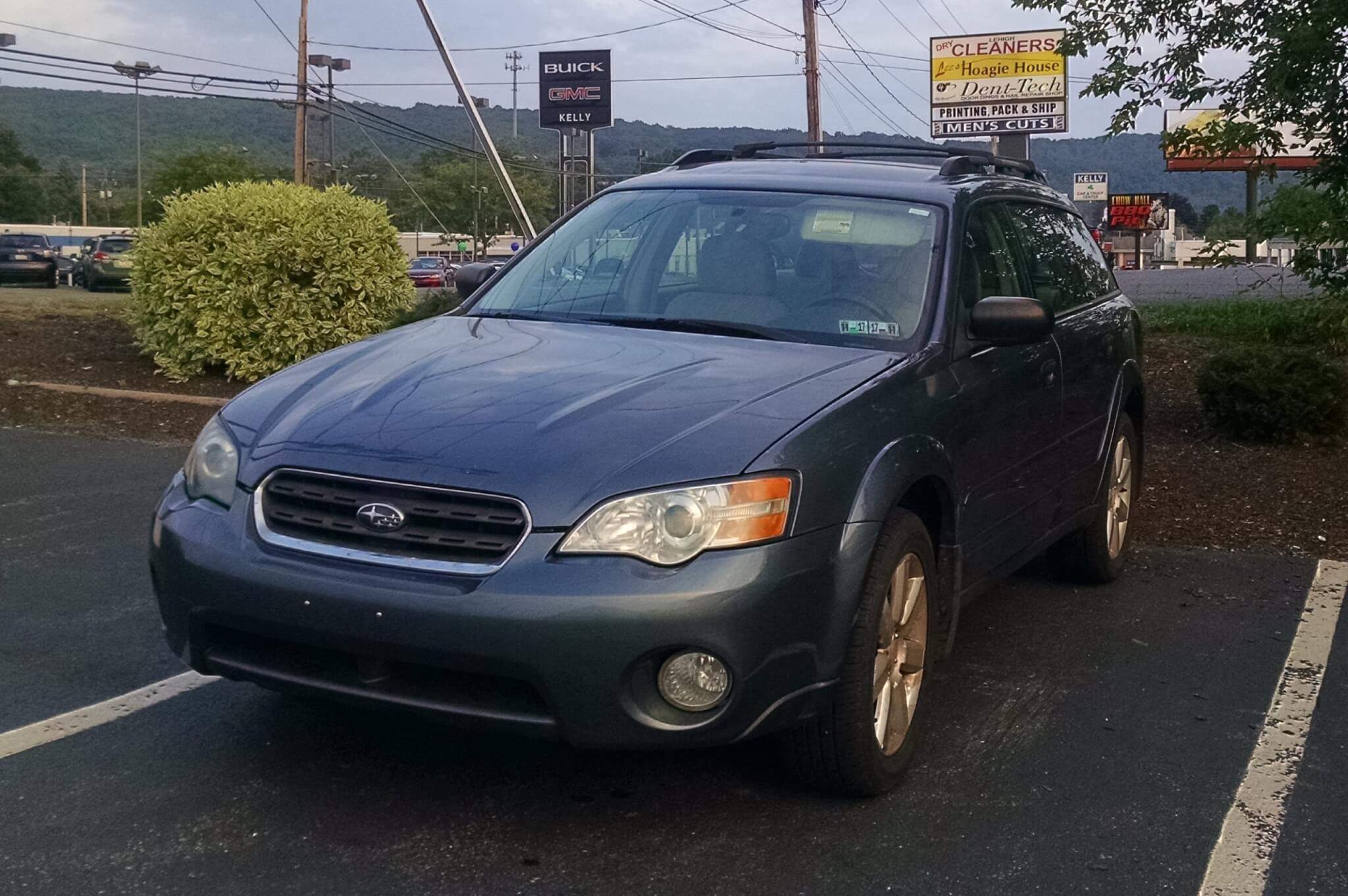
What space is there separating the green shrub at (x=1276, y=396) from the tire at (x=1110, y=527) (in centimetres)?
284

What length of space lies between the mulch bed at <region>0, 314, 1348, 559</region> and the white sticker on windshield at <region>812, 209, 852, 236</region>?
3.33 metres

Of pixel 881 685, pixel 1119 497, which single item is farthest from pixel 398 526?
pixel 1119 497

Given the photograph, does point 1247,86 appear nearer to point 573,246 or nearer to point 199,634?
point 573,246

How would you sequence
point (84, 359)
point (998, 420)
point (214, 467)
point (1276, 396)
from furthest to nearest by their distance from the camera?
point (84, 359), point (1276, 396), point (998, 420), point (214, 467)

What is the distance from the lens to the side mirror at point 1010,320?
4.60 m

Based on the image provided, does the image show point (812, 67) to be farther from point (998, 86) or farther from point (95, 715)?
point (95, 715)

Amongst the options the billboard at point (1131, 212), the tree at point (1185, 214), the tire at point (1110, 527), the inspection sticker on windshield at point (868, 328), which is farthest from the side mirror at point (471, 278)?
the tree at point (1185, 214)

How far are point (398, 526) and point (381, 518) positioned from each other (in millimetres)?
48

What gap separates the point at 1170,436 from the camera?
32.5 ft

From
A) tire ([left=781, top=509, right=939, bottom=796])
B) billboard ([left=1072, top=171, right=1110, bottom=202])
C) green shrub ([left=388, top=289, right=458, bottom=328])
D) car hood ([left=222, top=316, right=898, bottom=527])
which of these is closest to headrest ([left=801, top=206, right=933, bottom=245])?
car hood ([left=222, top=316, right=898, bottom=527])

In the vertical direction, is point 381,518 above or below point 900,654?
above

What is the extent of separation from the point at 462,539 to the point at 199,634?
0.78 metres

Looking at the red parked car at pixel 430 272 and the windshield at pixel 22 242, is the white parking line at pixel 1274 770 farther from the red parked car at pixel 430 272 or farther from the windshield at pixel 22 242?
the red parked car at pixel 430 272

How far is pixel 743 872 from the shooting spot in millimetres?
3551
